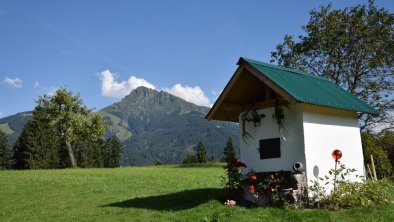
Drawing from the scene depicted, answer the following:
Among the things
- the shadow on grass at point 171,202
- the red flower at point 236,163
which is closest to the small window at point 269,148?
the red flower at point 236,163

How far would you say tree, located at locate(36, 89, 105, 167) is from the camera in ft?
210

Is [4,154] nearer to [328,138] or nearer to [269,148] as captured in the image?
[269,148]

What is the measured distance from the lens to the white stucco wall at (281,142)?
1537 centimetres

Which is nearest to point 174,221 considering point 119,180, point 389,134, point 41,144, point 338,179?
point 338,179

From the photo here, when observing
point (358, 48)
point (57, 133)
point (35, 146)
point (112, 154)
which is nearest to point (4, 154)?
point (35, 146)

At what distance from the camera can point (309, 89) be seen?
1675 centimetres

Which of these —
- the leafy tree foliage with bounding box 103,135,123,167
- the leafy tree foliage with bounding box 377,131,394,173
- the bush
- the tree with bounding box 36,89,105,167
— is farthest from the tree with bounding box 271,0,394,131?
the leafy tree foliage with bounding box 103,135,123,167

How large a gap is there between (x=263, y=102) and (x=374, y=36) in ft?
77.2

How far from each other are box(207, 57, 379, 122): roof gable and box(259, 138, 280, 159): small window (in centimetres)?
197

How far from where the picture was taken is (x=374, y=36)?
35.4 meters

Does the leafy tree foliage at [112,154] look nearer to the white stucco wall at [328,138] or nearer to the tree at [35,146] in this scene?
the tree at [35,146]

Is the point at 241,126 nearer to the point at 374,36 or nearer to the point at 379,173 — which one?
the point at 379,173

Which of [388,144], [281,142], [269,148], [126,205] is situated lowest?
[126,205]

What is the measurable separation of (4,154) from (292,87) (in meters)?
83.9
